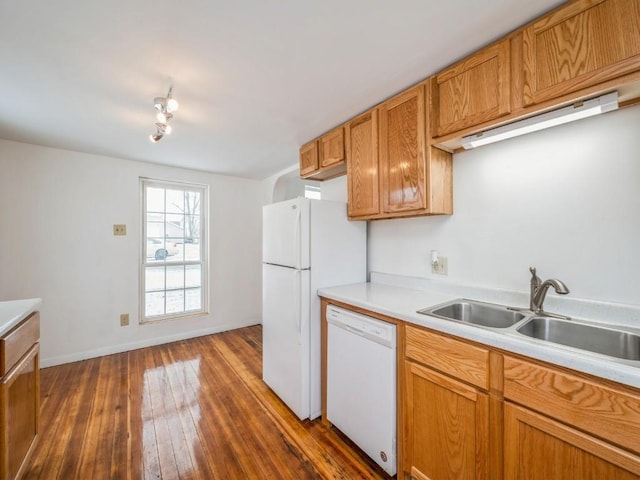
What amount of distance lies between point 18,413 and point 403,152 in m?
2.47

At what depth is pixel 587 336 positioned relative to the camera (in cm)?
122

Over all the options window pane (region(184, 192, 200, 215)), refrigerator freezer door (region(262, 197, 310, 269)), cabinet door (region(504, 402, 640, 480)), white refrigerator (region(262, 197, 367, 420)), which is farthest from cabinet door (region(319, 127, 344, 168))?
window pane (region(184, 192, 200, 215))

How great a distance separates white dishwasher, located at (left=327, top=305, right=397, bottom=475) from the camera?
1.47m

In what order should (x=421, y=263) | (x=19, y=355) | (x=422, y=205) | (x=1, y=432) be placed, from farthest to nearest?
(x=421, y=263), (x=422, y=205), (x=19, y=355), (x=1, y=432)

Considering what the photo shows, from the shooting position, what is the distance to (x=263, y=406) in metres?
2.15

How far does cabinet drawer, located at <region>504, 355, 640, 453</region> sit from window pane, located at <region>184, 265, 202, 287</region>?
3601 mm

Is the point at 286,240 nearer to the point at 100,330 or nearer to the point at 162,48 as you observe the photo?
the point at 162,48

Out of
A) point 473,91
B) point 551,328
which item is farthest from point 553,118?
point 551,328

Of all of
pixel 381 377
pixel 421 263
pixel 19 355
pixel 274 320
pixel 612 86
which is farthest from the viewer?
pixel 274 320

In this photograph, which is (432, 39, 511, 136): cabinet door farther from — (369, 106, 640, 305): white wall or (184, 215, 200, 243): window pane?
(184, 215, 200, 243): window pane

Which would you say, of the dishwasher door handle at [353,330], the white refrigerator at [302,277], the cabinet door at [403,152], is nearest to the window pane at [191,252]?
the white refrigerator at [302,277]

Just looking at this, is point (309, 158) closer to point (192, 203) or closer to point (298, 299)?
point (298, 299)

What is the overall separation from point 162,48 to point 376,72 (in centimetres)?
112

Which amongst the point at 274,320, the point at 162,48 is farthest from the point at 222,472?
the point at 162,48
